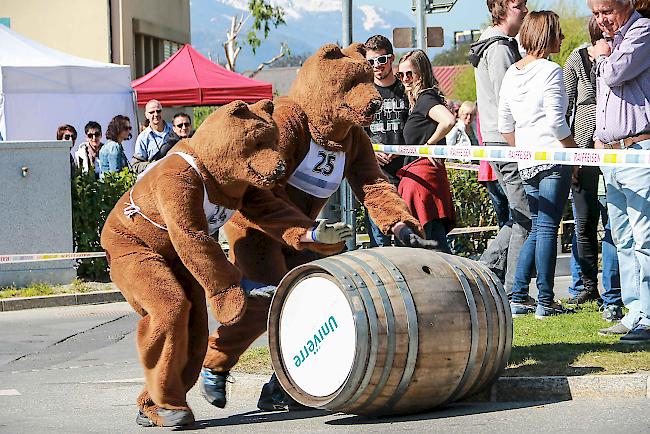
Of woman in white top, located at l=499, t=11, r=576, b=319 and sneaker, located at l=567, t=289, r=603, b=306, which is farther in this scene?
sneaker, located at l=567, t=289, r=603, b=306

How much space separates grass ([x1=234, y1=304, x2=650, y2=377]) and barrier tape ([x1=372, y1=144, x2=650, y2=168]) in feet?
3.59

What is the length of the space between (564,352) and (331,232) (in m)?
1.91

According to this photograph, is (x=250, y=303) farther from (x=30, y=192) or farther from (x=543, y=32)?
(x=30, y=192)

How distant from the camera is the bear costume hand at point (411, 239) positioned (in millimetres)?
6523

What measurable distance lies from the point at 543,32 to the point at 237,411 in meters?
3.49

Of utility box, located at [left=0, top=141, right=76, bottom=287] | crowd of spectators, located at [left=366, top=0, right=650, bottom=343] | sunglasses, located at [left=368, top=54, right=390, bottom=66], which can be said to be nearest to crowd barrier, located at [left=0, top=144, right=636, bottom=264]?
crowd of spectators, located at [left=366, top=0, right=650, bottom=343]

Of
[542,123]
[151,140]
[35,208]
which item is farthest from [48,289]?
[542,123]

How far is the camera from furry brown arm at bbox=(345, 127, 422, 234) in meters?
6.78

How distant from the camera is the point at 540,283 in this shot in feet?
28.7

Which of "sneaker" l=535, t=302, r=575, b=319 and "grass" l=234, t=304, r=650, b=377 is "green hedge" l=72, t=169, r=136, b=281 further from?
"sneaker" l=535, t=302, r=575, b=319

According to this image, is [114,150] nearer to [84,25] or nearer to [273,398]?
[273,398]

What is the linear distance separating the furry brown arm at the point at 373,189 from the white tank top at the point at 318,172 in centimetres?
19

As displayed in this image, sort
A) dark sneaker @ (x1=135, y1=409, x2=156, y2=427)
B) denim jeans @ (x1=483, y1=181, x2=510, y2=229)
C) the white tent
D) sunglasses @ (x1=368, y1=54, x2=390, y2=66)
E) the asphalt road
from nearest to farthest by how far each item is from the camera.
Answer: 1. the asphalt road
2. dark sneaker @ (x1=135, y1=409, x2=156, y2=427)
3. sunglasses @ (x1=368, y1=54, x2=390, y2=66)
4. denim jeans @ (x1=483, y1=181, x2=510, y2=229)
5. the white tent

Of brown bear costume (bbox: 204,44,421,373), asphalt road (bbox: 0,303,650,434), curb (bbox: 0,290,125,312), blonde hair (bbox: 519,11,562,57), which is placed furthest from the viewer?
curb (bbox: 0,290,125,312)
